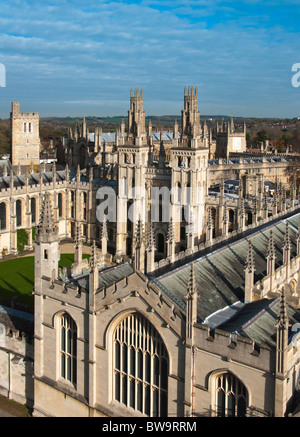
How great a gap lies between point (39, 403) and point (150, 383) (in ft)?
17.1

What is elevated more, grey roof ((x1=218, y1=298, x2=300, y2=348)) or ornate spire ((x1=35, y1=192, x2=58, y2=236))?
ornate spire ((x1=35, y1=192, x2=58, y2=236))

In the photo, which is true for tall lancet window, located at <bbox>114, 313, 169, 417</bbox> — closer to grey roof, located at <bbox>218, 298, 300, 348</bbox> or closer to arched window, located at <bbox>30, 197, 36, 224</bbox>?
grey roof, located at <bbox>218, 298, 300, 348</bbox>

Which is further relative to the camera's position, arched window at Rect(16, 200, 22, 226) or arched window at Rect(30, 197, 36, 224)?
arched window at Rect(30, 197, 36, 224)

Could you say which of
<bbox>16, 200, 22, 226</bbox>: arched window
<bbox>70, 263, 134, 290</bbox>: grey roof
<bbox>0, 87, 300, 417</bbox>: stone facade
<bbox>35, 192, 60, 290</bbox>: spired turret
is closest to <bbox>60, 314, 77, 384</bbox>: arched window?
<bbox>0, 87, 300, 417</bbox>: stone facade

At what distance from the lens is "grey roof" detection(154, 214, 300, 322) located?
16375 mm

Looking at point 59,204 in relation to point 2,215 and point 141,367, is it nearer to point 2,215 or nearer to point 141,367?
point 2,215

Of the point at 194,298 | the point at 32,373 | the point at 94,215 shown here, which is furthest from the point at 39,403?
the point at 94,215

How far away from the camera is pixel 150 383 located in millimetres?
15359

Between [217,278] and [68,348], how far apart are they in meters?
5.54

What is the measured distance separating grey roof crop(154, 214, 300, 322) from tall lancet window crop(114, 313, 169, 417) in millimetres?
1430

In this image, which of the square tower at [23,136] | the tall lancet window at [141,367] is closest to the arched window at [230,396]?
the tall lancet window at [141,367]

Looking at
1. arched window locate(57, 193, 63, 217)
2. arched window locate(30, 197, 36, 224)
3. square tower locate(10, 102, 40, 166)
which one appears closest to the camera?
arched window locate(30, 197, 36, 224)

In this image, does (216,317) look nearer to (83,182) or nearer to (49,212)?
(49,212)

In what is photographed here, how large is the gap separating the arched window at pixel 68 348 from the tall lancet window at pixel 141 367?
1809 millimetres
